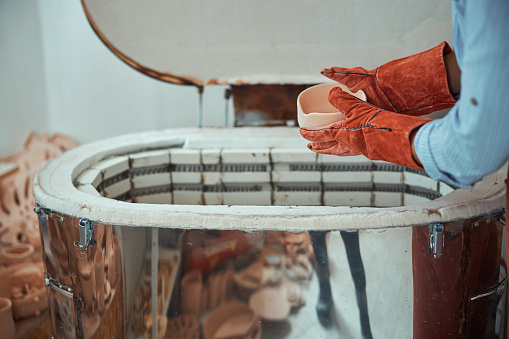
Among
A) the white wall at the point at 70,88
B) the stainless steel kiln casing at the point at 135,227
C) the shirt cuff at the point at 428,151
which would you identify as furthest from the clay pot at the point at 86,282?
the white wall at the point at 70,88

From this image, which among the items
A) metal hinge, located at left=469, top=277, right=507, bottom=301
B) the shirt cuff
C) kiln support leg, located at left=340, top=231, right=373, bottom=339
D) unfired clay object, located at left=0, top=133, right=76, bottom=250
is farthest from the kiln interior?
unfired clay object, located at left=0, top=133, right=76, bottom=250

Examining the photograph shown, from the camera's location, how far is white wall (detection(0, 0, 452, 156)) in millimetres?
3062

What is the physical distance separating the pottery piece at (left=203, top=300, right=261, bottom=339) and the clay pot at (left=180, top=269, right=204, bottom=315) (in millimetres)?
50

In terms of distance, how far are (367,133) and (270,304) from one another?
21.8 inches

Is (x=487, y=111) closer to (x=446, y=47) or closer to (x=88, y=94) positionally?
(x=446, y=47)

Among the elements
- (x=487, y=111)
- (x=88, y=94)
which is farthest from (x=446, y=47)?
(x=88, y=94)

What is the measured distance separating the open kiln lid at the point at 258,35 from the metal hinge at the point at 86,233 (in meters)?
1.19

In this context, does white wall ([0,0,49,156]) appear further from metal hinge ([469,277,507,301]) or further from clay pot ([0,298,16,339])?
metal hinge ([469,277,507,301])

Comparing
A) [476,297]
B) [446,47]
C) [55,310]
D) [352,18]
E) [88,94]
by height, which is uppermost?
[352,18]

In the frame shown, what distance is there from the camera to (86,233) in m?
1.37

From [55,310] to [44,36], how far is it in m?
2.11

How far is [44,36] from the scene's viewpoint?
3119 millimetres

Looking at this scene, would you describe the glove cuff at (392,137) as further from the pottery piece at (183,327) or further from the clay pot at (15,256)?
the clay pot at (15,256)

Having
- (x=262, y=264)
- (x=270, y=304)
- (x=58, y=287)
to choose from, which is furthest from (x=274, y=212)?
(x=58, y=287)
